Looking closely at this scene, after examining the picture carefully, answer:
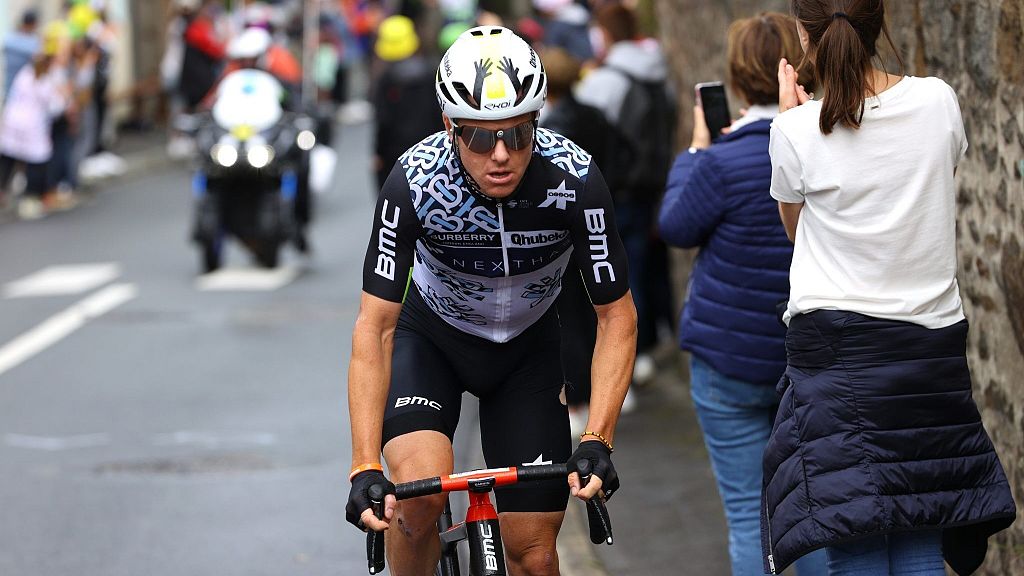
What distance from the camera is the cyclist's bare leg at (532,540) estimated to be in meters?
4.65

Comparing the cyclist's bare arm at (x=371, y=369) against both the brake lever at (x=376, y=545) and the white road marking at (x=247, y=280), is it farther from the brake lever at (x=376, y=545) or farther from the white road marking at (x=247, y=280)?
the white road marking at (x=247, y=280)

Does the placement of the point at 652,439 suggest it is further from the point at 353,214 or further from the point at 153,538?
the point at 353,214

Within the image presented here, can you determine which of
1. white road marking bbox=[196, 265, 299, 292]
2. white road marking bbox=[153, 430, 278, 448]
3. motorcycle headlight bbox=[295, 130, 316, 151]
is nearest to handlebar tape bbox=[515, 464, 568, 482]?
white road marking bbox=[153, 430, 278, 448]

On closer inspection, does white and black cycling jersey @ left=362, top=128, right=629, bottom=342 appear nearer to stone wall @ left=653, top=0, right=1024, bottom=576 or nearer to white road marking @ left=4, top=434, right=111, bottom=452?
stone wall @ left=653, top=0, right=1024, bottom=576

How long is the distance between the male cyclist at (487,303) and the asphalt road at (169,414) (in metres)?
2.34

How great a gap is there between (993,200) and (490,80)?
77.6 inches

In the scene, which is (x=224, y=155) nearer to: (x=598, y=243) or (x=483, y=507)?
(x=598, y=243)

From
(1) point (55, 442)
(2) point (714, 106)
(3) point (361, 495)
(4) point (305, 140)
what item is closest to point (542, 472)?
(3) point (361, 495)

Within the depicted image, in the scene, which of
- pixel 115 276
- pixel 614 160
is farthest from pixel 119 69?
pixel 614 160

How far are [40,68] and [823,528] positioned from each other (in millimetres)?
16943

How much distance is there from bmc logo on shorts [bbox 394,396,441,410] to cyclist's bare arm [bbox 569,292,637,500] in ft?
1.78

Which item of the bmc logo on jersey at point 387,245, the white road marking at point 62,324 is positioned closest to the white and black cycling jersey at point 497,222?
the bmc logo on jersey at point 387,245

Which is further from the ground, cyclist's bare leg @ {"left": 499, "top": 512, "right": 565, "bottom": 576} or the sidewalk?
cyclist's bare leg @ {"left": 499, "top": 512, "right": 565, "bottom": 576}

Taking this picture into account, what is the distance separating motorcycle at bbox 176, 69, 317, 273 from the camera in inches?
576
